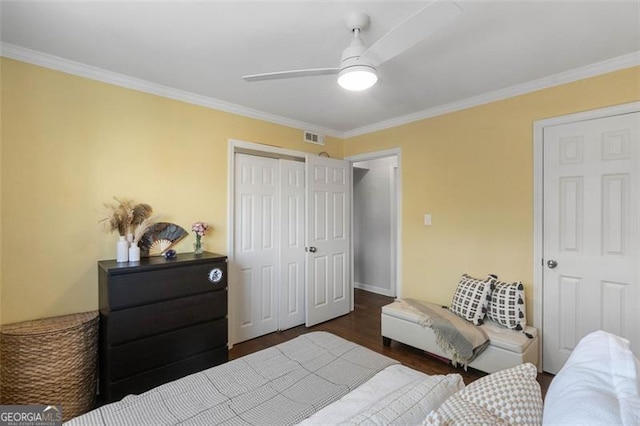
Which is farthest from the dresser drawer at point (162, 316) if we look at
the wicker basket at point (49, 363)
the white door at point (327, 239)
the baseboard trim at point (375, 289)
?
the baseboard trim at point (375, 289)

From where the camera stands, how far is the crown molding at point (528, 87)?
2.11m

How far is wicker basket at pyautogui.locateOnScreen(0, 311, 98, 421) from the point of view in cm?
175

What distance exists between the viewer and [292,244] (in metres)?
3.51

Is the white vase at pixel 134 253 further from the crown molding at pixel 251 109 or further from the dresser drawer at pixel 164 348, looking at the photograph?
the crown molding at pixel 251 109

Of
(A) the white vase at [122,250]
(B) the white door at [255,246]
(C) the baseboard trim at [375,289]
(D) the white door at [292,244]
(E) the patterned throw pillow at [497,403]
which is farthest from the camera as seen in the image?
(C) the baseboard trim at [375,289]

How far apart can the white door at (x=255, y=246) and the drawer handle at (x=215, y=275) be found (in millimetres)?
643

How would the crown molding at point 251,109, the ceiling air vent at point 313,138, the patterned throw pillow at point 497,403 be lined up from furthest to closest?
the ceiling air vent at point 313,138, the crown molding at point 251,109, the patterned throw pillow at point 497,403

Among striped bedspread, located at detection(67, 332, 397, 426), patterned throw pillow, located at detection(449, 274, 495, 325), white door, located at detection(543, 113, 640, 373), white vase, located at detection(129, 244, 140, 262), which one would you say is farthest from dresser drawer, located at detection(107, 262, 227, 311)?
white door, located at detection(543, 113, 640, 373)

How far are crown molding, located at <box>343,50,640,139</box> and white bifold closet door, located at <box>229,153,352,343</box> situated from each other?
1.04 m

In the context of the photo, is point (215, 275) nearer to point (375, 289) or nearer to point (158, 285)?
point (158, 285)

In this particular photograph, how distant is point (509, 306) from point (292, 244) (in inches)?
87.7

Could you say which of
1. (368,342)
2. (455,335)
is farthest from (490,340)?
(368,342)

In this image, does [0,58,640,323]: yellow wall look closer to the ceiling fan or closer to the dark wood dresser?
the dark wood dresser

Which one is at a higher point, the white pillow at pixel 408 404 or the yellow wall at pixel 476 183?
the yellow wall at pixel 476 183
